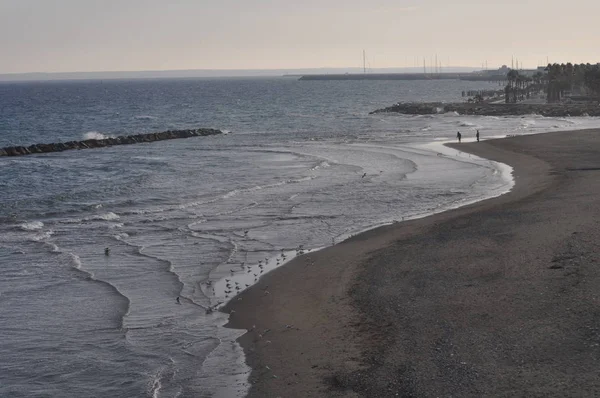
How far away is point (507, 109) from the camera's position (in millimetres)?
118750

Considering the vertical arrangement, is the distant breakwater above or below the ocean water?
above

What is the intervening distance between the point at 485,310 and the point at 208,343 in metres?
6.86

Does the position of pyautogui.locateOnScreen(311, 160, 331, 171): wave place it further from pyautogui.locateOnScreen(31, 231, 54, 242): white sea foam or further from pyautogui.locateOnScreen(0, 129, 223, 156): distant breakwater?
pyautogui.locateOnScreen(0, 129, 223, 156): distant breakwater

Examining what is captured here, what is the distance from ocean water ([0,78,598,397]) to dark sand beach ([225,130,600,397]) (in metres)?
1.42

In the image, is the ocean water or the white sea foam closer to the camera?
the ocean water

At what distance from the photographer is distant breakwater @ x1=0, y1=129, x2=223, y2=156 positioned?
246 feet

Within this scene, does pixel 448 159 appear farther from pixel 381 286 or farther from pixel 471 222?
pixel 381 286

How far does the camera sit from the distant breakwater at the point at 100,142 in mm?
75062

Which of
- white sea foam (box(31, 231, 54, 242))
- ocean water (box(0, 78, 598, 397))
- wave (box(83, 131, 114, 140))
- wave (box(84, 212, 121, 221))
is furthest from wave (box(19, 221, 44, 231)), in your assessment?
wave (box(83, 131, 114, 140))

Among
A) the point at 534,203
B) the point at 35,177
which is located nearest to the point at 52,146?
the point at 35,177

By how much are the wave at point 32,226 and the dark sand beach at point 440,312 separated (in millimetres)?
13847

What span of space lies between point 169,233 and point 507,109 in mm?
94598

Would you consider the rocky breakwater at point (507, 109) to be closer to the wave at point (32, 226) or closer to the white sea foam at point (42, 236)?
the wave at point (32, 226)

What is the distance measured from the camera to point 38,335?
2006 cm
